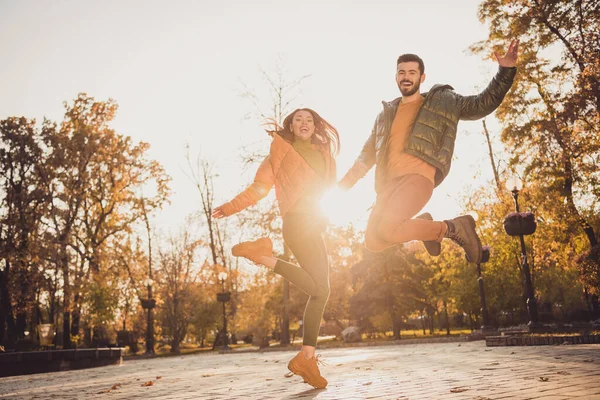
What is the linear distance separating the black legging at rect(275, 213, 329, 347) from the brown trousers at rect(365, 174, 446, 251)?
479 mm

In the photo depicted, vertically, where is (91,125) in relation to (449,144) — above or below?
above

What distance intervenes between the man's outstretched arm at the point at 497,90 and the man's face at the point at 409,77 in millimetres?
402

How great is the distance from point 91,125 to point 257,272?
14.1 metres

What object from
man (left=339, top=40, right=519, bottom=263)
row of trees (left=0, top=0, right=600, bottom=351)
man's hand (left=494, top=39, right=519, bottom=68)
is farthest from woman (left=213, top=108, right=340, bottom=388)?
row of trees (left=0, top=0, right=600, bottom=351)

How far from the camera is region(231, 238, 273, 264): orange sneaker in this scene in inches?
163

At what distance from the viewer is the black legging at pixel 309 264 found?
13.7 feet

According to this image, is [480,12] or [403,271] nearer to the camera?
[480,12]

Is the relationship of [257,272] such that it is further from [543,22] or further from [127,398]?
[127,398]

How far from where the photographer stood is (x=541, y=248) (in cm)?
1864

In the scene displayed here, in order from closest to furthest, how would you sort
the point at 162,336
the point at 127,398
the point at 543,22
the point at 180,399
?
the point at 180,399 → the point at 127,398 → the point at 543,22 → the point at 162,336

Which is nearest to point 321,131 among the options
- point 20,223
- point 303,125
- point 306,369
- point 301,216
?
point 303,125

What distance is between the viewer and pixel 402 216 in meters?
3.71

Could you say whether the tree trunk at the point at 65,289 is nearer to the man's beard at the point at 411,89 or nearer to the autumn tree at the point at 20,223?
the autumn tree at the point at 20,223

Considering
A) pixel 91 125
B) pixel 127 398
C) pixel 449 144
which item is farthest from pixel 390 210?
pixel 91 125
